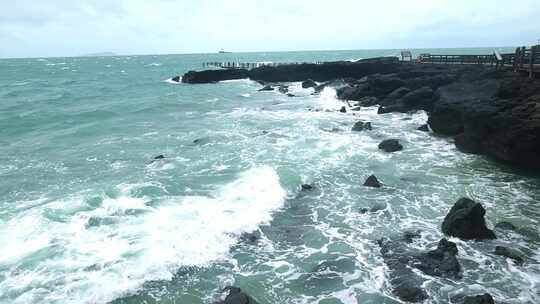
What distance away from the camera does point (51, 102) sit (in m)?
49.5

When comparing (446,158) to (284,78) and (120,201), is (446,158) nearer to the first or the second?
(120,201)

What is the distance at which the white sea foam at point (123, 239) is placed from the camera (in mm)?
11445

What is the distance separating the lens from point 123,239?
14.0 metres

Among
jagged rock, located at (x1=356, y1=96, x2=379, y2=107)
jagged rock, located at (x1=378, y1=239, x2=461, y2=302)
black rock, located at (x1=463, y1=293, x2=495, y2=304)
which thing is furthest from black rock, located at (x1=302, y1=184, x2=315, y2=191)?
jagged rock, located at (x1=356, y1=96, x2=379, y2=107)

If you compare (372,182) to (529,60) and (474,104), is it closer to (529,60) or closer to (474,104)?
(474,104)

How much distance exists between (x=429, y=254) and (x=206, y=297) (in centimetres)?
647

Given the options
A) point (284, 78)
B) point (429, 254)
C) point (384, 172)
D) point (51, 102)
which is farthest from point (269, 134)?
point (284, 78)

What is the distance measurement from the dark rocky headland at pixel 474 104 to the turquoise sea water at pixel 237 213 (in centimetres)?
105

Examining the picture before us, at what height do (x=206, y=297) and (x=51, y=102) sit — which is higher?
(x=51, y=102)

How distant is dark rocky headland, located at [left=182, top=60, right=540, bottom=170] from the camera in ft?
64.7

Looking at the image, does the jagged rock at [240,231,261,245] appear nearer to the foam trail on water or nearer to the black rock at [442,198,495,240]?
the black rock at [442,198,495,240]

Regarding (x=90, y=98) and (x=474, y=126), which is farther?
(x=90, y=98)

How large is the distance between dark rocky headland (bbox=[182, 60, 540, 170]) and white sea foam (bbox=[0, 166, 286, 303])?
11.6 meters

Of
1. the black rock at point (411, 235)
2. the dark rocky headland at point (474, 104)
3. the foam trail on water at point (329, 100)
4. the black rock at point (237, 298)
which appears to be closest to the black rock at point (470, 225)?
the black rock at point (411, 235)
